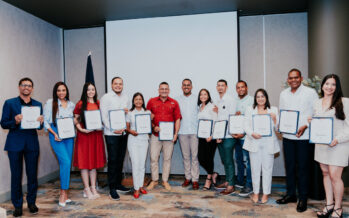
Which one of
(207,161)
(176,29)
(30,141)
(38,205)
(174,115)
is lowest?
(38,205)

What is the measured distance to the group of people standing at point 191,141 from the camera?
10.0 feet

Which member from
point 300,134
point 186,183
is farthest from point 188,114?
point 300,134

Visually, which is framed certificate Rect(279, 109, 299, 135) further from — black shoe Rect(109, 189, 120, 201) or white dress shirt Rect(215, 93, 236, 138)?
black shoe Rect(109, 189, 120, 201)

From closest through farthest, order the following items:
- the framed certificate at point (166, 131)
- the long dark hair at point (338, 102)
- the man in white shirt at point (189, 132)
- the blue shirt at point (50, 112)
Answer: the long dark hair at point (338, 102)
the blue shirt at point (50, 112)
the framed certificate at point (166, 131)
the man in white shirt at point (189, 132)

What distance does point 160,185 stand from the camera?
15.1ft

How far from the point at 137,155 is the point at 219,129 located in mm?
1342

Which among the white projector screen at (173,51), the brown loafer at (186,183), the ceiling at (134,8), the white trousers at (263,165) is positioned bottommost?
the brown loafer at (186,183)

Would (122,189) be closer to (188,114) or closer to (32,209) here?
(32,209)

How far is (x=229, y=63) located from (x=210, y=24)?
0.86 m

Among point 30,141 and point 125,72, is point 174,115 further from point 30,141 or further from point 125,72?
point 30,141

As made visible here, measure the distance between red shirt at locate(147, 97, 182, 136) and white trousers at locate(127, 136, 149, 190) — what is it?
0.40 m

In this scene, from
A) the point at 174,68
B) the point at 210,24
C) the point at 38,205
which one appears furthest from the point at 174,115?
the point at 38,205

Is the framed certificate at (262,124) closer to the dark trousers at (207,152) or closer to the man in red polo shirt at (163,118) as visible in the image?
the dark trousers at (207,152)

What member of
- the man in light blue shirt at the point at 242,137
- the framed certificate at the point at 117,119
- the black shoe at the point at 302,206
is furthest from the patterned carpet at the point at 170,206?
the framed certificate at the point at 117,119
